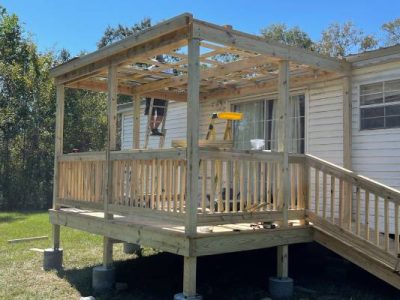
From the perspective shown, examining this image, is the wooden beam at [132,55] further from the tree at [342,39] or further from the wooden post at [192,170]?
the tree at [342,39]

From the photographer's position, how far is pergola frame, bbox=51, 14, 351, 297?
5.06 metres

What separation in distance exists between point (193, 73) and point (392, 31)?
2616 centimetres

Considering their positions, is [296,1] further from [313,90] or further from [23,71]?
[313,90]

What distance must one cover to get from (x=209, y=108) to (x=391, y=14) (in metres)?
23.2

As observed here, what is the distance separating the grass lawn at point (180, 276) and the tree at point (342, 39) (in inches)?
860

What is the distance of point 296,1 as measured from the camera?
22.4 m

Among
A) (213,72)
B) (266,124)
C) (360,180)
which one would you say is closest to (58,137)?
(213,72)

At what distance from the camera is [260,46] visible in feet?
18.7

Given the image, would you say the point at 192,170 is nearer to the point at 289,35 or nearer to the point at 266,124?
the point at 266,124

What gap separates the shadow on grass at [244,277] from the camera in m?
6.20

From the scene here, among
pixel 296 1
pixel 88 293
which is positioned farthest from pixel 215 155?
pixel 296 1

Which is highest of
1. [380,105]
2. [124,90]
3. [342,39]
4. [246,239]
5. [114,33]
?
[114,33]

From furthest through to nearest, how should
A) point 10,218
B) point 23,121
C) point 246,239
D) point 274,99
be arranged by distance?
point 23,121
point 10,218
point 274,99
point 246,239

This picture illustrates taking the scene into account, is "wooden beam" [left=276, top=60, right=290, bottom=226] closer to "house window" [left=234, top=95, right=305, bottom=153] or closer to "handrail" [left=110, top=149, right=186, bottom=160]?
"handrail" [left=110, top=149, right=186, bottom=160]
